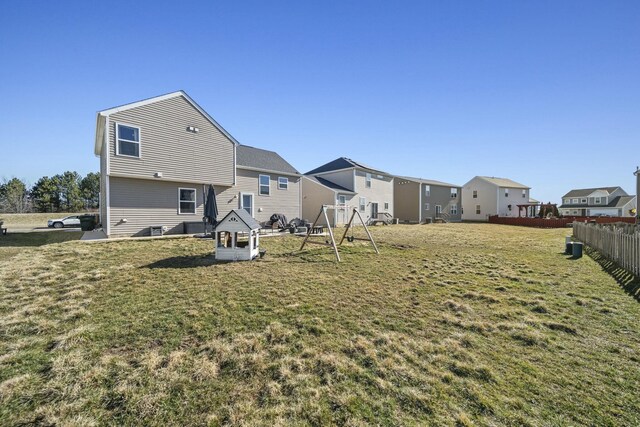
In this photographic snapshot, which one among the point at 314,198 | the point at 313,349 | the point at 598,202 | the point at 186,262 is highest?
the point at 598,202

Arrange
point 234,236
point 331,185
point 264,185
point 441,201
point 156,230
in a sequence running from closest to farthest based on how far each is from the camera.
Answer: point 234,236 < point 156,230 < point 264,185 < point 331,185 < point 441,201

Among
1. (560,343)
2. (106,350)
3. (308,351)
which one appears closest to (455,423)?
(308,351)

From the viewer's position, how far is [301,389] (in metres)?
2.98

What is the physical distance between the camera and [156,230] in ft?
48.0

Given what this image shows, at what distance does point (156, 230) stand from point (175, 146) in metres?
4.77

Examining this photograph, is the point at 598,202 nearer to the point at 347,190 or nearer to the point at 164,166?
the point at 347,190

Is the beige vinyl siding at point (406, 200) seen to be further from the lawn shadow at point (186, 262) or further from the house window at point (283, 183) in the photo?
the lawn shadow at point (186, 262)

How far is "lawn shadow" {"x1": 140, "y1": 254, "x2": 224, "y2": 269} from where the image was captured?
848 cm

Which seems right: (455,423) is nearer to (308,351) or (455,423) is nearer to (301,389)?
(301,389)

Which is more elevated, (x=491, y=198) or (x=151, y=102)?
(x=151, y=102)

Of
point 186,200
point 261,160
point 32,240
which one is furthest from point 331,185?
point 32,240

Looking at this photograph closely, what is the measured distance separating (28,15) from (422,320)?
16.3 meters

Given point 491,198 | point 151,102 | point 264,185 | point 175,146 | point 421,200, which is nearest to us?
point 151,102

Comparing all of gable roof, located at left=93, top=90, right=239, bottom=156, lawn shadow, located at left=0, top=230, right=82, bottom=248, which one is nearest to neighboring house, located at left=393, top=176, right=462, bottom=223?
gable roof, located at left=93, top=90, right=239, bottom=156
